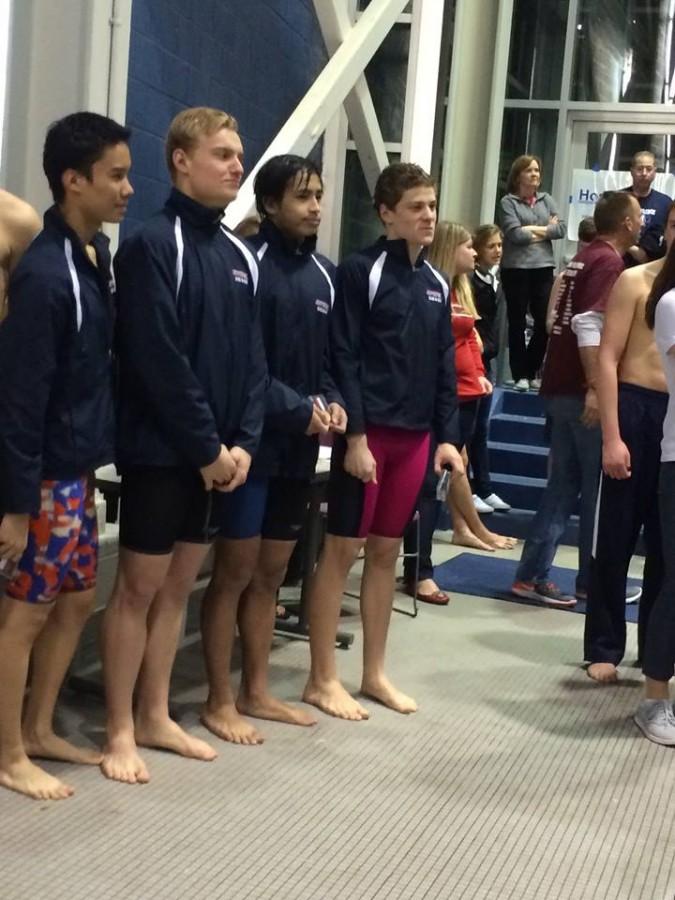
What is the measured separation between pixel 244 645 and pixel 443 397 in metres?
0.86

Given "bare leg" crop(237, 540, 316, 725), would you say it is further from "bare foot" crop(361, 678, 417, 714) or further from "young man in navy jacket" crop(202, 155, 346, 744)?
Result: "bare foot" crop(361, 678, 417, 714)

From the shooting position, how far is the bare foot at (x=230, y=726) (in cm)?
276

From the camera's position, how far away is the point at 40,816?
7.41ft

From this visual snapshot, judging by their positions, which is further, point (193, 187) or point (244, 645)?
point (244, 645)

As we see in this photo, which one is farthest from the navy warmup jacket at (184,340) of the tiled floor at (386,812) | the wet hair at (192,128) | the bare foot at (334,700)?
the bare foot at (334,700)

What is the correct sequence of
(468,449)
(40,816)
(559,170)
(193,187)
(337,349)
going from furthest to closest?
(559,170) → (468,449) → (337,349) → (193,187) → (40,816)

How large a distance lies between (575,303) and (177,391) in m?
2.22

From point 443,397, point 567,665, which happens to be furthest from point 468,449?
point 443,397

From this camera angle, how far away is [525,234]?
281 inches

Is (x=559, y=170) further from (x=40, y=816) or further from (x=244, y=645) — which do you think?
(x=40, y=816)

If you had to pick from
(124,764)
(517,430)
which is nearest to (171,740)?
(124,764)

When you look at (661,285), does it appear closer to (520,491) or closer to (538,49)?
(520,491)

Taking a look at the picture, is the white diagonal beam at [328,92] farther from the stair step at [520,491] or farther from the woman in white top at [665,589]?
the stair step at [520,491]

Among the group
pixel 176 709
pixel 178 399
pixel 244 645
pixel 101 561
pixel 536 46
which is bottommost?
pixel 176 709
